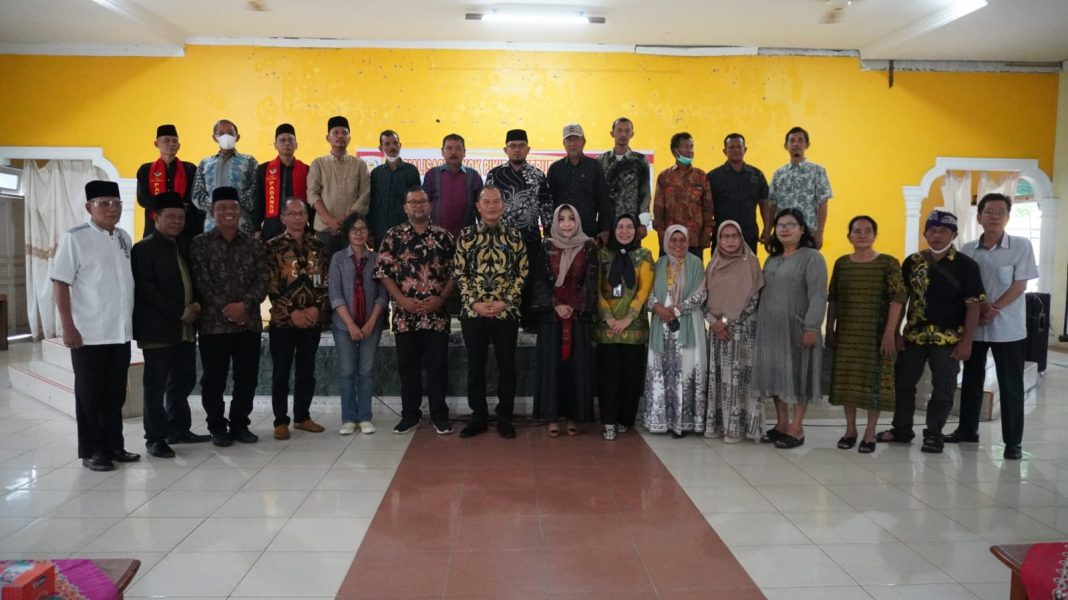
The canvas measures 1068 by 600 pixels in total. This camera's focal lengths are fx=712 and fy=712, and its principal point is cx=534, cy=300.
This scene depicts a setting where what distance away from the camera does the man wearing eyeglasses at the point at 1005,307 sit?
4250mm

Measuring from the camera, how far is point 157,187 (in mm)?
5074

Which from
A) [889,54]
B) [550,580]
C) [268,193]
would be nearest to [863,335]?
[550,580]

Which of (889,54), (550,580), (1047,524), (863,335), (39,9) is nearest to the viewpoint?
(550,580)

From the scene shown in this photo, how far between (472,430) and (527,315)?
876mm

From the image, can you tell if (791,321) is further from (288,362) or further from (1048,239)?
(1048,239)

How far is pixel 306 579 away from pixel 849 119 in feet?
26.3

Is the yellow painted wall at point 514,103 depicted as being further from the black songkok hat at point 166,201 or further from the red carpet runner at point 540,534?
the red carpet runner at point 540,534

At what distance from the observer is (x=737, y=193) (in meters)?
5.48

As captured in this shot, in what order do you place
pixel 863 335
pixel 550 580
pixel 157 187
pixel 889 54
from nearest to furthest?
pixel 550 580 → pixel 863 335 → pixel 157 187 → pixel 889 54

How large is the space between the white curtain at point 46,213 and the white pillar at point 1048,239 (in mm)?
11859

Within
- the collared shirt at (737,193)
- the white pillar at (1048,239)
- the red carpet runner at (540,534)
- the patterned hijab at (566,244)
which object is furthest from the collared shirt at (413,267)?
the white pillar at (1048,239)

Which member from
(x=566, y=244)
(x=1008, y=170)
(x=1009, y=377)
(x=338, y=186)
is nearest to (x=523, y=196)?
(x=566, y=244)

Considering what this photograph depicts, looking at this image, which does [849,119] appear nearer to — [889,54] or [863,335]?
[889,54]

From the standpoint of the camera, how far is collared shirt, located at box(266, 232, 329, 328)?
14.8 ft
